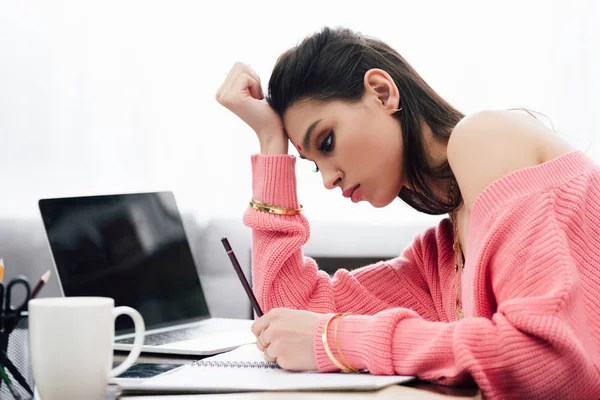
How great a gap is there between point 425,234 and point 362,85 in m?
0.31

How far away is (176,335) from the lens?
1215 millimetres

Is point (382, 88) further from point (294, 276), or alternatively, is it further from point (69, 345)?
point (69, 345)

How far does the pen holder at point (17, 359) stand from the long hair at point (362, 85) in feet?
1.99

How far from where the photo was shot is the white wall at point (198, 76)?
6.70ft

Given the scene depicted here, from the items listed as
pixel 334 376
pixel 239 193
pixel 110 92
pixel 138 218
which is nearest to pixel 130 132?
pixel 110 92

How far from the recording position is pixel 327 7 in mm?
2096

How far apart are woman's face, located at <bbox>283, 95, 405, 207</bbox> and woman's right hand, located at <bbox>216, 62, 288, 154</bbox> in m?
0.03

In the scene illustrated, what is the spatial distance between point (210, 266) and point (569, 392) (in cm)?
151

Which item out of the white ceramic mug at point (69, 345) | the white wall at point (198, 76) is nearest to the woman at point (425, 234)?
the white ceramic mug at point (69, 345)

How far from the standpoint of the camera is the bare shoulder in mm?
939

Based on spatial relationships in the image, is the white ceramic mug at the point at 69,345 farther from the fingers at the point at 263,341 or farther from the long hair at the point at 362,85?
the long hair at the point at 362,85

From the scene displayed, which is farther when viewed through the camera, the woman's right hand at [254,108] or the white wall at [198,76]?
the white wall at [198,76]

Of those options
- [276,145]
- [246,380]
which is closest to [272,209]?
[276,145]

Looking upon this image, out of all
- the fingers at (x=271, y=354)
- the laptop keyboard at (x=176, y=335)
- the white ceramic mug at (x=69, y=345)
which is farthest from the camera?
the laptop keyboard at (x=176, y=335)
